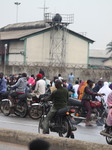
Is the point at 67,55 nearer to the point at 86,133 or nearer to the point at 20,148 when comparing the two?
the point at 86,133

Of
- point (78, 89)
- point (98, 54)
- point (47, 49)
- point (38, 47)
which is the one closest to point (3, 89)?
point (78, 89)

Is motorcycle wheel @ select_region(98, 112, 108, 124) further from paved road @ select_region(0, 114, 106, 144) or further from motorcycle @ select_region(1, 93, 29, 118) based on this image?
motorcycle @ select_region(1, 93, 29, 118)

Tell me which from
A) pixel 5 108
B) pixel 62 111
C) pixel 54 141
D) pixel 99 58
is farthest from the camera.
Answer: pixel 99 58

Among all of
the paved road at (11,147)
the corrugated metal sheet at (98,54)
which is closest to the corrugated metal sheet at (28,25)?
the corrugated metal sheet at (98,54)

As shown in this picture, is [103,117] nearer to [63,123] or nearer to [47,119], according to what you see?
[63,123]

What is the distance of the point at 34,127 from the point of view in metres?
14.0

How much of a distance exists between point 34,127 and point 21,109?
3123mm

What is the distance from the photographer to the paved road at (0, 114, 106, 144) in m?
12.1

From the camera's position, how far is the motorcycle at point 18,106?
54.9 feet

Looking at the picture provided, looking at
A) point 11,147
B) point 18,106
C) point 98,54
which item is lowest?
point 11,147

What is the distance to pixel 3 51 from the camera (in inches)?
2184

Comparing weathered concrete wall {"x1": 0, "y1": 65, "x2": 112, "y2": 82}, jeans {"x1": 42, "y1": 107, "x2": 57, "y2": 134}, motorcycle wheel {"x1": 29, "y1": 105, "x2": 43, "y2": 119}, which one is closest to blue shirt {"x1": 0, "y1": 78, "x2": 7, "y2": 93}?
motorcycle wheel {"x1": 29, "y1": 105, "x2": 43, "y2": 119}

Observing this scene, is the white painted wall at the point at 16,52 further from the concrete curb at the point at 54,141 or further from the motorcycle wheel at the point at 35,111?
the concrete curb at the point at 54,141

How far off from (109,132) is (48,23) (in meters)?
44.6
